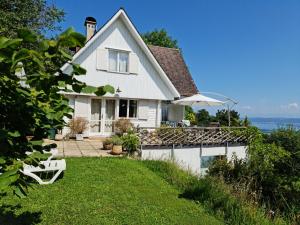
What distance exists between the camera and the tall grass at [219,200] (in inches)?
269

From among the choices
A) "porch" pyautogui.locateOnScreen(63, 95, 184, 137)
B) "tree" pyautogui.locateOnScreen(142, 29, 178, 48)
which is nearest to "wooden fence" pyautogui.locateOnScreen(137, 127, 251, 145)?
"porch" pyautogui.locateOnScreen(63, 95, 184, 137)

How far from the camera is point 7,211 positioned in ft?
19.6

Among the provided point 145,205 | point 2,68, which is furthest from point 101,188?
point 2,68

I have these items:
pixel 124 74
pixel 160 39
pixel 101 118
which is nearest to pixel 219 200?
pixel 101 118

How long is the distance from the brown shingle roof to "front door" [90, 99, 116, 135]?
6.80m

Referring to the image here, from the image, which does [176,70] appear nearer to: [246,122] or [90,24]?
[246,122]

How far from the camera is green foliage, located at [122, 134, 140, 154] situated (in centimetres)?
1355

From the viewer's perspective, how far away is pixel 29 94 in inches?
89.7

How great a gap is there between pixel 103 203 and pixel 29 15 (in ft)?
64.5

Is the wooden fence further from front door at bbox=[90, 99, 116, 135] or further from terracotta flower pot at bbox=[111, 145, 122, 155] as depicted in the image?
front door at bbox=[90, 99, 116, 135]

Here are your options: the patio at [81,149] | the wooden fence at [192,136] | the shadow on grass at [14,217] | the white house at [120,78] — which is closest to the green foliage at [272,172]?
the wooden fence at [192,136]

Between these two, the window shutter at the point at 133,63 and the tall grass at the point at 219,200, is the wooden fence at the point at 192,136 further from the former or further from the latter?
the window shutter at the point at 133,63

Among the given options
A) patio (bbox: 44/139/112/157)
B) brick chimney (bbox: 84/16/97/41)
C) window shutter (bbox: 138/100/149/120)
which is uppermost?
brick chimney (bbox: 84/16/97/41)

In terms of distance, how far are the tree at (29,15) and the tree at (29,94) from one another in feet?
64.9
